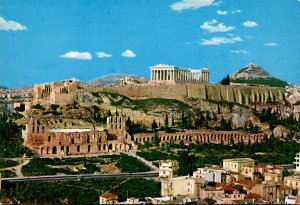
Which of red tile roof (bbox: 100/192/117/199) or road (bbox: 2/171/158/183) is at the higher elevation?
road (bbox: 2/171/158/183)

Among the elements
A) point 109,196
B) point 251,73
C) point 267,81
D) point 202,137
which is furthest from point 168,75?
point 109,196

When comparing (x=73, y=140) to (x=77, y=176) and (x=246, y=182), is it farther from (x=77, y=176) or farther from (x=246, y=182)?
(x=246, y=182)

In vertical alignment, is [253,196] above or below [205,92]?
below

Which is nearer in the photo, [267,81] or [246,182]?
[246,182]

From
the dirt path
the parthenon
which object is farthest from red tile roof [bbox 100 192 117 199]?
the parthenon

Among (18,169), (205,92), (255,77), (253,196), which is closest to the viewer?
(253,196)

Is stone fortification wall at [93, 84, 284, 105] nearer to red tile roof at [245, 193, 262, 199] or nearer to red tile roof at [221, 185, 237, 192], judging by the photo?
red tile roof at [221, 185, 237, 192]

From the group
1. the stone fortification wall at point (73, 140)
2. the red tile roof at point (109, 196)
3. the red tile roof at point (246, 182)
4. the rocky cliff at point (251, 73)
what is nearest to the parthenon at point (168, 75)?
the stone fortification wall at point (73, 140)
